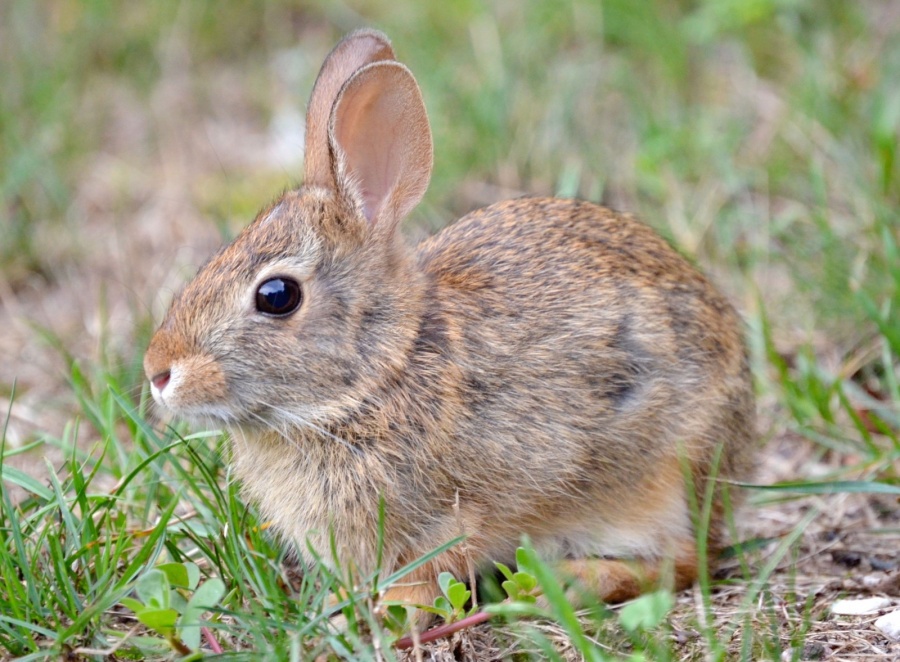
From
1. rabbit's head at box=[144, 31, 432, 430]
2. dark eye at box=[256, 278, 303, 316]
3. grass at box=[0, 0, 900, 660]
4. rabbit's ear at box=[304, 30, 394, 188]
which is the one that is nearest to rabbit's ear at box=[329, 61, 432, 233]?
rabbit's head at box=[144, 31, 432, 430]

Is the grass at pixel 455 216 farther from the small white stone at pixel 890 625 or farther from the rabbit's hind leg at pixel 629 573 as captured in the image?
the rabbit's hind leg at pixel 629 573

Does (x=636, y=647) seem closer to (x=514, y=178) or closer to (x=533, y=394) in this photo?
(x=533, y=394)

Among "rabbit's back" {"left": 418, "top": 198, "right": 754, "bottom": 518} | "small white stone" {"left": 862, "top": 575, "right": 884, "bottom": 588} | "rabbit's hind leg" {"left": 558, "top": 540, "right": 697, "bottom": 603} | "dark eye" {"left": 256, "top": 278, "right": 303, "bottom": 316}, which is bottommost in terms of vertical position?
"small white stone" {"left": 862, "top": 575, "right": 884, "bottom": 588}

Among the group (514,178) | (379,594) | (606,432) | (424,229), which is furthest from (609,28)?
(379,594)

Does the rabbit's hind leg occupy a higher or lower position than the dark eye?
lower

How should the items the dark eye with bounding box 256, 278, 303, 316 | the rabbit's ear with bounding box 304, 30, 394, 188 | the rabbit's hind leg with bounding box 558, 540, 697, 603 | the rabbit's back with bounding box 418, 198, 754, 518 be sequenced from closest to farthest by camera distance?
the dark eye with bounding box 256, 278, 303, 316 → the rabbit's back with bounding box 418, 198, 754, 518 → the rabbit's hind leg with bounding box 558, 540, 697, 603 → the rabbit's ear with bounding box 304, 30, 394, 188

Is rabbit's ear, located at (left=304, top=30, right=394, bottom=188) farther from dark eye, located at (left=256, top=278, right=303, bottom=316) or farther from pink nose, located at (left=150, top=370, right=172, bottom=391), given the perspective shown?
pink nose, located at (left=150, top=370, right=172, bottom=391)

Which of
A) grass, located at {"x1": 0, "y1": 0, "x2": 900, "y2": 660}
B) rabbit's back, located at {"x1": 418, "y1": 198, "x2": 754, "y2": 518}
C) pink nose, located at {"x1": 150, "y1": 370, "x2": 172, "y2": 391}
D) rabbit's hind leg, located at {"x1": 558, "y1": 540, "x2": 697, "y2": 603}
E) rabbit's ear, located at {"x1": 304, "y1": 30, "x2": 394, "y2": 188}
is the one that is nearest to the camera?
grass, located at {"x1": 0, "y1": 0, "x2": 900, "y2": 660}

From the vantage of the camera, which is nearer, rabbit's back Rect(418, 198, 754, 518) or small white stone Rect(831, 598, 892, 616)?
small white stone Rect(831, 598, 892, 616)

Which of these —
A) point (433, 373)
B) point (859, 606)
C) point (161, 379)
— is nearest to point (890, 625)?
point (859, 606)
